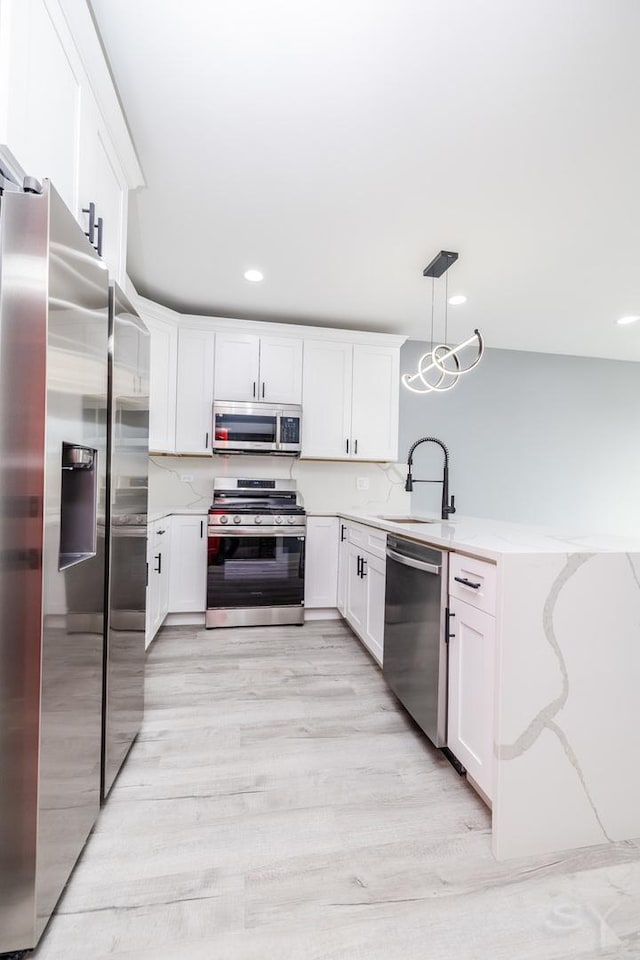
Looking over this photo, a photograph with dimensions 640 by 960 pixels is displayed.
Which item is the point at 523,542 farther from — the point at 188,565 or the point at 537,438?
the point at 537,438

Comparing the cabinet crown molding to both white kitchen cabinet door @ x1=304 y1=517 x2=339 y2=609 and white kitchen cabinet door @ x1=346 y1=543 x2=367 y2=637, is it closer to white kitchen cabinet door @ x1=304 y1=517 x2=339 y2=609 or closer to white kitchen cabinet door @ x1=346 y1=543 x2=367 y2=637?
white kitchen cabinet door @ x1=304 y1=517 x2=339 y2=609

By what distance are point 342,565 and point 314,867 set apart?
2.28m

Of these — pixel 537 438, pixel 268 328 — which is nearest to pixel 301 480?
pixel 268 328

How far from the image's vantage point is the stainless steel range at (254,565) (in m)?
3.22

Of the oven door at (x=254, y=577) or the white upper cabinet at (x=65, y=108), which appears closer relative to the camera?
the white upper cabinet at (x=65, y=108)

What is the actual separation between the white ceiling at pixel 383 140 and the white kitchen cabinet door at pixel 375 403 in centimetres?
74

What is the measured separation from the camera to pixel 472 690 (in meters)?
1.50

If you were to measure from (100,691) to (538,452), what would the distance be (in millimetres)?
4492

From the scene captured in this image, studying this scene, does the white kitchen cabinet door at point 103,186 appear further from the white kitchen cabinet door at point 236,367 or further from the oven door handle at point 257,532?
the oven door handle at point 257,532

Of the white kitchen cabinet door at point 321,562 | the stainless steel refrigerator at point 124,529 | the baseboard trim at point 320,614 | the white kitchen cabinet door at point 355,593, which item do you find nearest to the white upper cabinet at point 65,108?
the stainless steel refrigerator at point 124,529

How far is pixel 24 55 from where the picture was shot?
95 centimetres

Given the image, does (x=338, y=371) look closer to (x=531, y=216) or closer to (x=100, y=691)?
(x=531, y=216)

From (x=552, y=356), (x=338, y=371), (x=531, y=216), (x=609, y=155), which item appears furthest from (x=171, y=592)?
(x=552, y=356)

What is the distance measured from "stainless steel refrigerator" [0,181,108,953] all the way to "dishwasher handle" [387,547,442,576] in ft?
4.19
